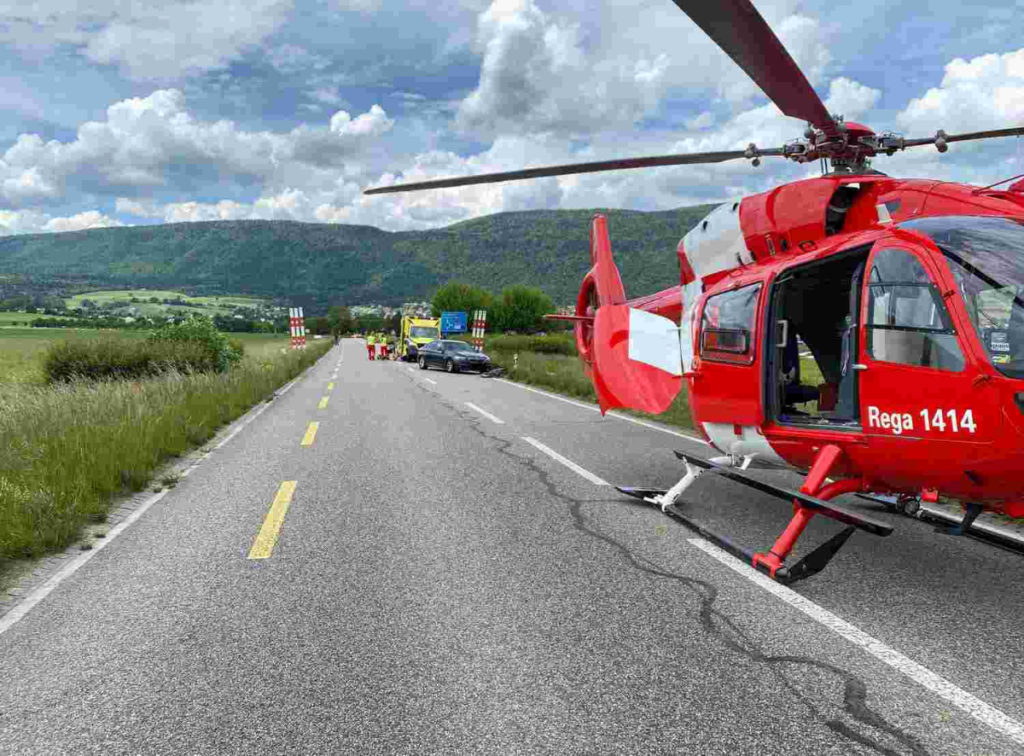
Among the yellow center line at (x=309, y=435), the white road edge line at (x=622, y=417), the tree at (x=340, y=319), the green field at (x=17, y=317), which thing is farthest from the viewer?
the tree at (x=340, y=319)

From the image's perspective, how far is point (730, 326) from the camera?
573cm

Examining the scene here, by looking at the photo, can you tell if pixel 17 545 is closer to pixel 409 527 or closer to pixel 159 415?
pixel 409 527

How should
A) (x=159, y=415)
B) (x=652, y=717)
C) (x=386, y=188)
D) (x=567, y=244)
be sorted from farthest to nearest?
(x=567, y=244) → (x=159, y=415) → (x=386, y=188) → (x=652, y=717)

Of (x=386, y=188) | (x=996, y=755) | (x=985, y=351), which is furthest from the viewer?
(x=386, y=188)

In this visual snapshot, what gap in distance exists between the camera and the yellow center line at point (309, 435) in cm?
1042

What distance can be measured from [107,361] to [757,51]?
1724 cm

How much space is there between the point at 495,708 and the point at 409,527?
3.02 metres

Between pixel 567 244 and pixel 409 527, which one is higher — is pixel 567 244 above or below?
above

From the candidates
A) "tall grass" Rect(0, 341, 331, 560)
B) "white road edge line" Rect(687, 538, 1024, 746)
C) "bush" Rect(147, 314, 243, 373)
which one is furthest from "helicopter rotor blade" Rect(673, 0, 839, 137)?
"bush" Rect(147, 314, 243, 373)

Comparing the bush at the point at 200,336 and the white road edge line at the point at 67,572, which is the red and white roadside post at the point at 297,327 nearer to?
the bush at the point at 200,336

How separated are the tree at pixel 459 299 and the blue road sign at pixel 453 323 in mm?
75780

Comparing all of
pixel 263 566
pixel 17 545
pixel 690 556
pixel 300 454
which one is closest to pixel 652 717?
pixel 690 556

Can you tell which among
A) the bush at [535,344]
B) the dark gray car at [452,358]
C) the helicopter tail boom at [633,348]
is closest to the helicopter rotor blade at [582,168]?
the helicopter tail boom at [633,348]

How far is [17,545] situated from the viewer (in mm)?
5188
